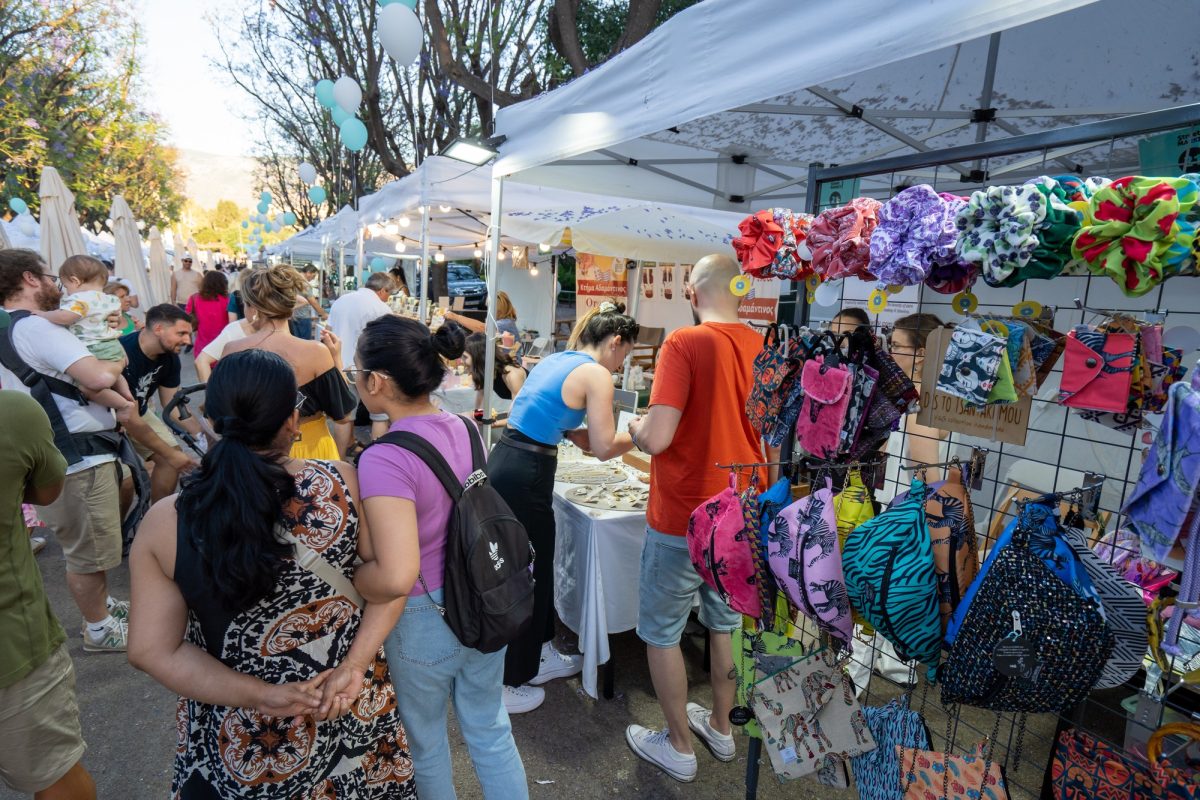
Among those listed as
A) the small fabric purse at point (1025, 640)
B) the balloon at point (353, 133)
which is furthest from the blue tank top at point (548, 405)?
the balloon at point (353, 133)

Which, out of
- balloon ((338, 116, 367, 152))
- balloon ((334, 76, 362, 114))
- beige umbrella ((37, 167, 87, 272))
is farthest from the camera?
balloon ((338, 116, 367, 152))

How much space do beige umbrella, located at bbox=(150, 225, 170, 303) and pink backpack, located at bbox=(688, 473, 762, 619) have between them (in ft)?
38.4

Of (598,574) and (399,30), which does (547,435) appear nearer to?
(598,574)

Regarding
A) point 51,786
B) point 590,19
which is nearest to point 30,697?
point 51,786

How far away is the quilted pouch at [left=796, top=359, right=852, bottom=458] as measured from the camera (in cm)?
146

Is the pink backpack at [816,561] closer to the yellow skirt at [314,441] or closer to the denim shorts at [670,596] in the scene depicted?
the denim shorts at [670,596]

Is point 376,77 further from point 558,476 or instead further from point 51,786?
point 51,786

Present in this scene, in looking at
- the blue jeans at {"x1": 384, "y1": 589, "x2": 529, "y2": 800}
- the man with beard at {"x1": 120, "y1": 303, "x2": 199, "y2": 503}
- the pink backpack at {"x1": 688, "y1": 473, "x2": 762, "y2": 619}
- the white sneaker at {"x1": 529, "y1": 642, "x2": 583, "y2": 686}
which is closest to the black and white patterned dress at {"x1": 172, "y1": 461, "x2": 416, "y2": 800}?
the blue jeans at {"x1": 384, "y1": 589, "x2": 529, "y2": 800}

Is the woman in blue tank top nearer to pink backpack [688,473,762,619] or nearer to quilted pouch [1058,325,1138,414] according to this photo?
pink backpack [688,473,762,619]

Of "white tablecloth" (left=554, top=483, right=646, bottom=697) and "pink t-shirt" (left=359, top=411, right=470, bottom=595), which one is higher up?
"pink t-shirt" (left=359, top=411, right=470, bottom=595)

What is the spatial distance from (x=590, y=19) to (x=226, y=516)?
12400 mm

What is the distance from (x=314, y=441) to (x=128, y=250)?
7.23m

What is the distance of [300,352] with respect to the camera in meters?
2.75

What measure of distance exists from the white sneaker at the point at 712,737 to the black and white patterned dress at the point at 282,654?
4.99 feet
